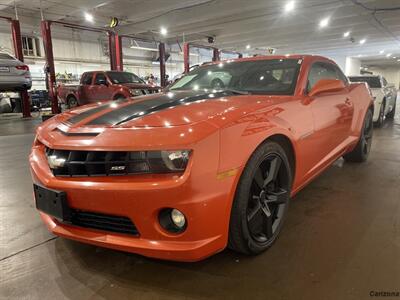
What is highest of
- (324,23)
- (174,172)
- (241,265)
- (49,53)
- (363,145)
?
(324,23)

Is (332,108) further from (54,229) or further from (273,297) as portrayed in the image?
(54,229)

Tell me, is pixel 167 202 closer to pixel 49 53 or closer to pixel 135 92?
pixel 135 92

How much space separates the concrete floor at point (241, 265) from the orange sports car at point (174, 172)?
0.60 feet

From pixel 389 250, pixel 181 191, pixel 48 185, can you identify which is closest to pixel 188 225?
pixel 181 191

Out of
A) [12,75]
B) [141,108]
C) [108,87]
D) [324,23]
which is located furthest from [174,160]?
[324,23]

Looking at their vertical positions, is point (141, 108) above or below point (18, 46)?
below

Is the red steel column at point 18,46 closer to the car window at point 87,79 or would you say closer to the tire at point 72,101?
Result: the tire at point 72,101

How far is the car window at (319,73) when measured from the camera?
254 cm

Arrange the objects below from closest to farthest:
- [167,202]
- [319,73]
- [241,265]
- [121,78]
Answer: [167,202] → [241,265] → [319,73] → [121,78]

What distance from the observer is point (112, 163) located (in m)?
1.46

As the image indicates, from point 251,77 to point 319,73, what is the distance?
28.5 inches

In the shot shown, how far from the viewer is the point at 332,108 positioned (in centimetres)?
261

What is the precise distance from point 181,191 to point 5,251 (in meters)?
1.38

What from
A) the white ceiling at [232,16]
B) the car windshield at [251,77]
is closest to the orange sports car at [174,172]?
the car windshield at [251,77]
